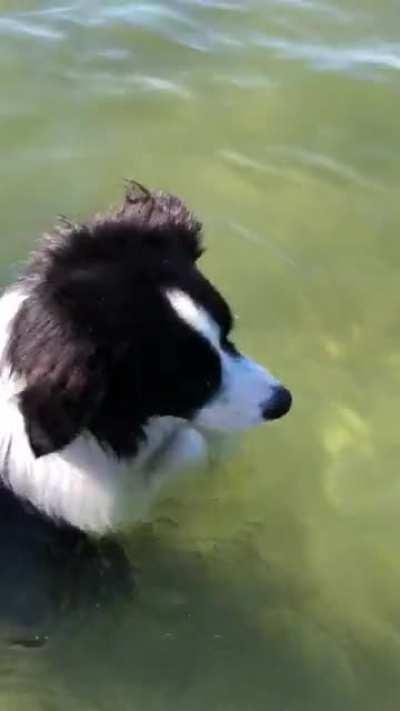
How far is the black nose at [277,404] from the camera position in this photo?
3.69 metres

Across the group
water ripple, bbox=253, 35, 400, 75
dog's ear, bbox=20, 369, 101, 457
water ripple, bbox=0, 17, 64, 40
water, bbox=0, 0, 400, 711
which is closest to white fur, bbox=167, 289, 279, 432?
dog's ear, bbox=20, 369, 101, 457

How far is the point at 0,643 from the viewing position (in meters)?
4.00

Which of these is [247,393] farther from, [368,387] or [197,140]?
[197,140]

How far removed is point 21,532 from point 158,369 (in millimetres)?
817

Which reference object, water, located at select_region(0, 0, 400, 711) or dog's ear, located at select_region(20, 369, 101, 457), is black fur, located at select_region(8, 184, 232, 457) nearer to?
dog's ear, located at select_region(20, 369, 101, 457)

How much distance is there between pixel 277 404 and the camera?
12.1 ft

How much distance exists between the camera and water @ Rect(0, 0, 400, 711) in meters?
3.98

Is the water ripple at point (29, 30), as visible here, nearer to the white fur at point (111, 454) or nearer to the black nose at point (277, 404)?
the white fur at point (111, 454)

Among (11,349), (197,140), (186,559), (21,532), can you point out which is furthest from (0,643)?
(197,140)

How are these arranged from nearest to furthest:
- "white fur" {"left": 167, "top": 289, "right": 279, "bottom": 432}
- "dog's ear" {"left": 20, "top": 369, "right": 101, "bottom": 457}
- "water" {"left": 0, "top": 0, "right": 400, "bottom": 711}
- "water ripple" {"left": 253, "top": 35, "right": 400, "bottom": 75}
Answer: "dog's ear" {"left": 20, "top": 369, "right": 101, "bottom": 457}
"white fur" {"left": 167, "top": 289, "right": 279, "bottom": 432}
"water" {"left": 0, "top": 0, "right": 400, "bottom": 711}
"water ripple" {"left": 253, "top": 35, "right": 400, "bottom": 75}

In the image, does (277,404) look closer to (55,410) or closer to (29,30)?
(55,410)

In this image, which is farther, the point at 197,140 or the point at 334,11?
the point at 334,11

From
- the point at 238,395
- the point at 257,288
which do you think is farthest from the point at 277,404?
the point at 257,288

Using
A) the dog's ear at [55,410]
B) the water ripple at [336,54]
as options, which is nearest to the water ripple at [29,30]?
the water ripple at [336,54]
